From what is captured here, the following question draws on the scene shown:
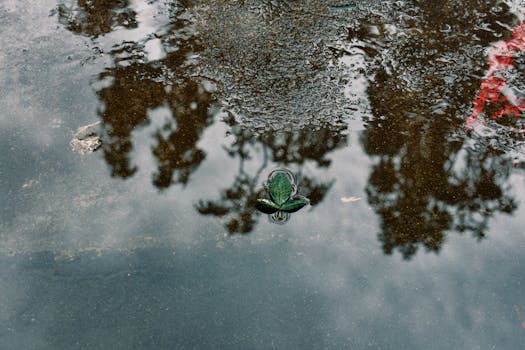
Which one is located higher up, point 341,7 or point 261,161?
point 341,7

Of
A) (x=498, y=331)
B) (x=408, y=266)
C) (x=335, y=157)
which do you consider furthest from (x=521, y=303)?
(x=335, y=157)

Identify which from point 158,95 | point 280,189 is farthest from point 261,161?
point 158,95

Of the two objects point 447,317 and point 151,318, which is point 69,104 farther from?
point 447,317

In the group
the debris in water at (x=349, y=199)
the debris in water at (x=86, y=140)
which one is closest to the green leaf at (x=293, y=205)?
the debris in water at (x=349, y=199)

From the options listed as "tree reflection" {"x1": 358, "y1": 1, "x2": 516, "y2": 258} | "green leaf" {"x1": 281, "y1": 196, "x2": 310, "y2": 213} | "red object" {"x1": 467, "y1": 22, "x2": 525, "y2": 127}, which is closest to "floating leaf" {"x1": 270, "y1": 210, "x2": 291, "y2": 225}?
"green leaf" {"x1": 281, "y1": 196, "x2": 310, "y2": 213}

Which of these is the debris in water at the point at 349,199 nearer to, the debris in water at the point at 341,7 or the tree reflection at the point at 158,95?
the tree reflection at the point at 158,95

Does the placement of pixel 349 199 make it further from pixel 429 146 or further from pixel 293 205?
pixel 429 146

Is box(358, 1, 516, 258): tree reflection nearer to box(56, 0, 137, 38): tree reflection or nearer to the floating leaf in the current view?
the floating leaf
